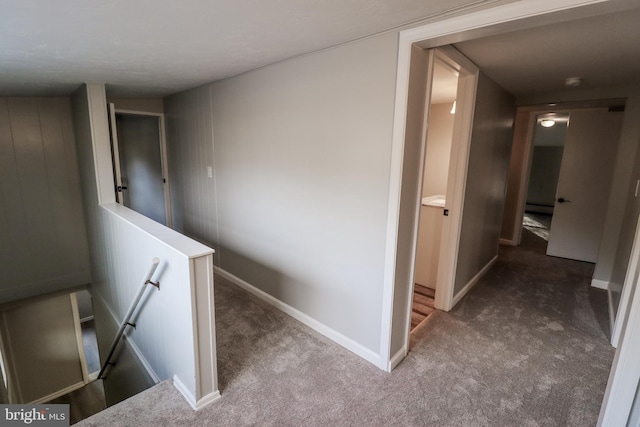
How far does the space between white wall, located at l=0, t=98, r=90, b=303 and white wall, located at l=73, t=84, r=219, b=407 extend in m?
0.28

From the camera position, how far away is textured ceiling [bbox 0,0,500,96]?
1.41 m

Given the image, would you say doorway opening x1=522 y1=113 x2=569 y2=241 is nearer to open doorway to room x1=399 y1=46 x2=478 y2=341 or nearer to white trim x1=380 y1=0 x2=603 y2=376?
open doorway to room x1=399 y1=46 x2=478 y2=341

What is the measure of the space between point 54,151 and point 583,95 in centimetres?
606

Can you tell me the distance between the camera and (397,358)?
2.16 meters

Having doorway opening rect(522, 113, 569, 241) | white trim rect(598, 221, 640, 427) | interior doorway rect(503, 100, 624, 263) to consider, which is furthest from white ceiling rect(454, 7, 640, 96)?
doorway opening rect(522, 113, 569, 241)

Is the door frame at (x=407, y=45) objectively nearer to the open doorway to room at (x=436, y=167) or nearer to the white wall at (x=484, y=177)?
the open doorway to room at (x=436, y=167)

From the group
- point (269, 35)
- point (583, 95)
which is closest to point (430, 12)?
point (269, 35)

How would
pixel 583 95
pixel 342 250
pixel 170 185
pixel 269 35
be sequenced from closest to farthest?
pixel 269 35
pixel 342 250
pixel 583 95
pixel 170 185

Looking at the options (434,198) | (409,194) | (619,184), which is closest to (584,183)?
(619,184)

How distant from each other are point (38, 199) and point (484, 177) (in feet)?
16.5

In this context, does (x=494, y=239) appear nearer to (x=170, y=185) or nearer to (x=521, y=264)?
(x=521, y=264)

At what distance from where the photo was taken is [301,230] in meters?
2.57

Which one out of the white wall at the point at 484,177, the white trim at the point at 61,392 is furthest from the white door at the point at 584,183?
the white trim at the point at 61,392

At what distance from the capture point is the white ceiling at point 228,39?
1434mm
